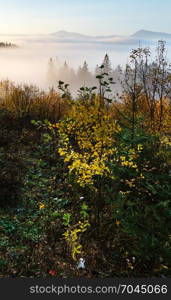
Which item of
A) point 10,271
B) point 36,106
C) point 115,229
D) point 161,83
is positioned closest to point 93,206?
point 115,229

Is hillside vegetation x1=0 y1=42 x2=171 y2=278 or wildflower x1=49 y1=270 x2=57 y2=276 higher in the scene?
hillside vegetation x1=0 y1=42 x2=171 y2=278

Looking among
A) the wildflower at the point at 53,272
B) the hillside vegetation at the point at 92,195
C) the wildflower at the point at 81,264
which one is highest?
the hillside vegetation at the point at 92,195

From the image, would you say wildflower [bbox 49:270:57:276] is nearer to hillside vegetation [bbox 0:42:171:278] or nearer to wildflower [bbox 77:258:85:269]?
hillside vegetation [bbox 0:42:171:278]

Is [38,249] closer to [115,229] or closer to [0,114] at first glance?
[115,229]

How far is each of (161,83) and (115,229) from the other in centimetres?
473

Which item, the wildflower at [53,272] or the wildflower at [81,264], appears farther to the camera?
the wildflower at [81,264]

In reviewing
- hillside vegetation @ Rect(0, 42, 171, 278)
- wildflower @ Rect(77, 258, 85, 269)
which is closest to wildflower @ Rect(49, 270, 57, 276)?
hillside vegetation @ Rect(0, 42, 171, 278)

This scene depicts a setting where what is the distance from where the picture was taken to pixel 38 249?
184 inches

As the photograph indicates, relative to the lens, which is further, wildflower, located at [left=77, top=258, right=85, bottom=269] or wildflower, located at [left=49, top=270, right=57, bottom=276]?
wildflower, located at [left=77, top=258, right=85, bottom=269]

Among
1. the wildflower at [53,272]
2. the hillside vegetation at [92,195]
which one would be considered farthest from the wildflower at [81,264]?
the wildflower at [53,272]

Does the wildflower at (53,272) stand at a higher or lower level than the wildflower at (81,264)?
lower

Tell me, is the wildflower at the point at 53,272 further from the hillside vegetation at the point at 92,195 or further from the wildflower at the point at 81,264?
the wildflower at the point at 81,264

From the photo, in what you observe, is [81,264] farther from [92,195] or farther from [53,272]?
[92,195]

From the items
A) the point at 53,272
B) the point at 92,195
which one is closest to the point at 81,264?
the point at 53,272
